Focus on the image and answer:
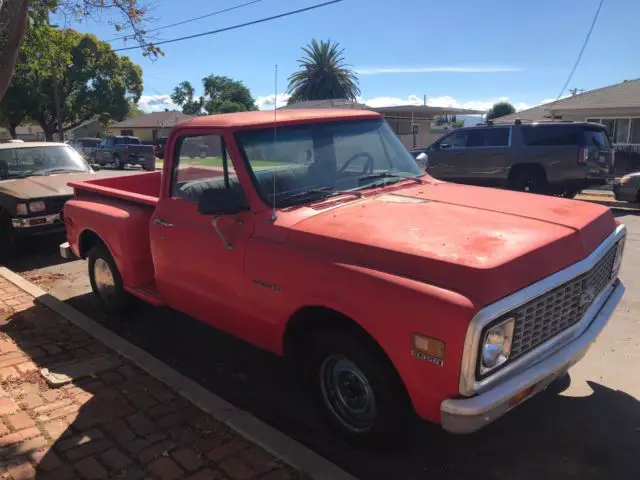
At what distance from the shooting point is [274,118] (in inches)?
153

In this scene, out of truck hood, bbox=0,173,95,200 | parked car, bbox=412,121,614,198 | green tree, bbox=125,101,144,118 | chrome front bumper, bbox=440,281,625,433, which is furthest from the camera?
green tree, bbox=125,101,144,118

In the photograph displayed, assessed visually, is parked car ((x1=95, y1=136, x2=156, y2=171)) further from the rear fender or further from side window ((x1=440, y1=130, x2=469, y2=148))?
the rear fender

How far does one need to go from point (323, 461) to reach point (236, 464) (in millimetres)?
490

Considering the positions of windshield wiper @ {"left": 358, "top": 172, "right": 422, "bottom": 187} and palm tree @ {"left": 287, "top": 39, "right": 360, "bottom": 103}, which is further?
palm tree @ {"left": 287, "top": 39, "right": 360, "bottom": 103}

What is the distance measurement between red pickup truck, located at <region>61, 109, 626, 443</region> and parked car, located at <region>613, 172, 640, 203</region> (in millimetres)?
9960

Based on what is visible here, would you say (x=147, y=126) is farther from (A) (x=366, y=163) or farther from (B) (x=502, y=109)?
(A) (x=366, y=163)

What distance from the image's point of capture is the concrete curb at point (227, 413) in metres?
2.99

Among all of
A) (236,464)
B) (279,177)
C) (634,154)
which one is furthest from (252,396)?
(634,154)

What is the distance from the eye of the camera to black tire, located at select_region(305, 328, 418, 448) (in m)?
2.83

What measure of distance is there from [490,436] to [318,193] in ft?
6.22

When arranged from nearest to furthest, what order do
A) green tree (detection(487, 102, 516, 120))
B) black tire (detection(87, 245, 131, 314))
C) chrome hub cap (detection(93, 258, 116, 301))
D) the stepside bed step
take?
the stepside bed step → black tire (detection(87, 245, 131, 314)) → chrome hub cap (detection(93, 258, 116, 301)) → green tree (detection(487, 102, 516, 120))

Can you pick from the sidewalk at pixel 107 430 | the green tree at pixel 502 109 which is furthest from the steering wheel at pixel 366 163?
the green tree at pixel 502 109

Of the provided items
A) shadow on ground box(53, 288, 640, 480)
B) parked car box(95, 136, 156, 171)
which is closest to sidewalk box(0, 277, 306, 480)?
shadow on ground box(53, 288, 640, 480)

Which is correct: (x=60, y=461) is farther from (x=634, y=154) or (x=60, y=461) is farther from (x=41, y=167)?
(x=634, y=154)
